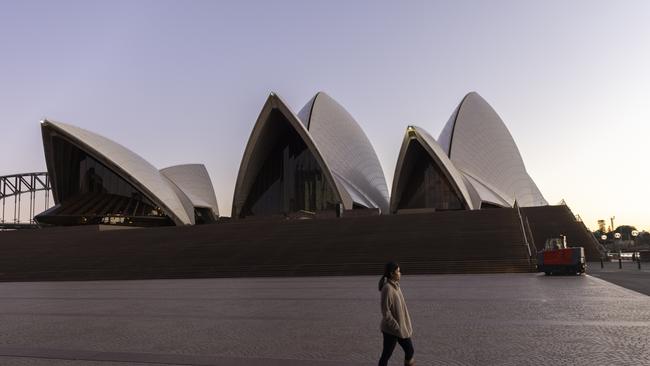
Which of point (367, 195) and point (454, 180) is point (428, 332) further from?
point (367, 195)

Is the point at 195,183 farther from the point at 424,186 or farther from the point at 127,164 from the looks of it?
the point at 424,186

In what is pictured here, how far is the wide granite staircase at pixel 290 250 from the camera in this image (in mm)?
21172

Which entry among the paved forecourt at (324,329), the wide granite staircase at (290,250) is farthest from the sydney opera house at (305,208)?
the paved forecourt at (324,329)

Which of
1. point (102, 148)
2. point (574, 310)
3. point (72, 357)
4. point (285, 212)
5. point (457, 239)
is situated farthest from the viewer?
point (285, 212)

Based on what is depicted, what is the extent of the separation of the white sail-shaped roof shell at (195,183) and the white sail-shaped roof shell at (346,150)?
12550 millimetres

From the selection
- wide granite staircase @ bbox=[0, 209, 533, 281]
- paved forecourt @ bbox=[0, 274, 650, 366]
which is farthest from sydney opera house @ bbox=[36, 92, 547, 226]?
paved forecourt @ bbox=[0, 274, 650, 366]

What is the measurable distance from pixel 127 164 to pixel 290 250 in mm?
22364

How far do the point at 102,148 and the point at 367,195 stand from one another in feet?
68.7

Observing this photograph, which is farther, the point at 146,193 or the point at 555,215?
the point at 146,193

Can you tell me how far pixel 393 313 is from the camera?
185 inches

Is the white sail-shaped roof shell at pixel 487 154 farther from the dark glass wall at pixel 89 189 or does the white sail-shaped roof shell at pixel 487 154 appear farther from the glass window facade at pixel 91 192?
the dark glass wall at pixel 89 189

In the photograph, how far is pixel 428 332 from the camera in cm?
728

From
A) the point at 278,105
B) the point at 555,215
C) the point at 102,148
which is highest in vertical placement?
the point at 278,105

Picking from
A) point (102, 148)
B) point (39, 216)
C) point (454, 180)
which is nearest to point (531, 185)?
point (454, 180)
